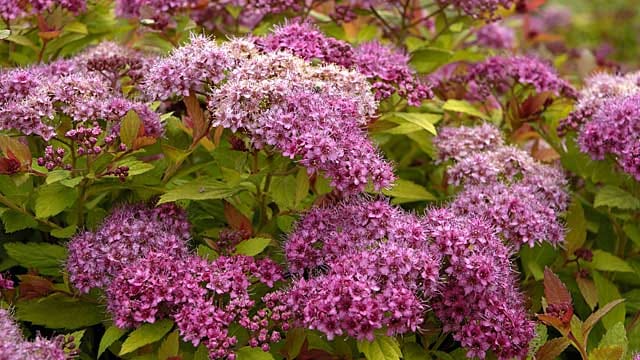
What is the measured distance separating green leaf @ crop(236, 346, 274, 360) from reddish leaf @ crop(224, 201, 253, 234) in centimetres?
41

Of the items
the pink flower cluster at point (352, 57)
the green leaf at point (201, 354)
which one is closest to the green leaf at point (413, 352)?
the green leaf at point (201, 354)

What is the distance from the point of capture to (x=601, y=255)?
2.48 metres

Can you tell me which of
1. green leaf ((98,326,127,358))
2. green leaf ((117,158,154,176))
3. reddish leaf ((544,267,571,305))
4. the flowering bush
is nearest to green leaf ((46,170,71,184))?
the flowering bush

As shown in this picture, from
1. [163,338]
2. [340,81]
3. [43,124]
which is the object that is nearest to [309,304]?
[163,338]

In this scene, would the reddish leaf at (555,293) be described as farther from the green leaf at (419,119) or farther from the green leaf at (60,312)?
the green leaf at (60,312)

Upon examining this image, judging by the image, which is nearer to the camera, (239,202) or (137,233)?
(137,233)

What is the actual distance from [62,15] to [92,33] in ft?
0.59

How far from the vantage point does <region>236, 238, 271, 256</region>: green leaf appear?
204 centimetres

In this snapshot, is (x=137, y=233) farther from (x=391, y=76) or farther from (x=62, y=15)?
(x=62, y=15)

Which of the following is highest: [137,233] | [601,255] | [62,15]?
[62,15]

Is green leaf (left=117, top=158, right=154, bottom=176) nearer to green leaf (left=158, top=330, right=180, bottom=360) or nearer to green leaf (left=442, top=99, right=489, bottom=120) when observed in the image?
green leaf (left=158, top=330, right=180, bottom=360)

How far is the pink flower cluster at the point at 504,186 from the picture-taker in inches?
86.1

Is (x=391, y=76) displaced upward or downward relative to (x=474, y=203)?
upward

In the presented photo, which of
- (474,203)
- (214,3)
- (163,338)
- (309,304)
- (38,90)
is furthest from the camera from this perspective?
(214,3)
